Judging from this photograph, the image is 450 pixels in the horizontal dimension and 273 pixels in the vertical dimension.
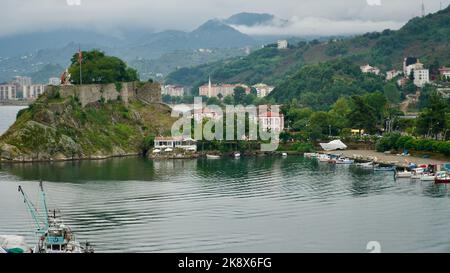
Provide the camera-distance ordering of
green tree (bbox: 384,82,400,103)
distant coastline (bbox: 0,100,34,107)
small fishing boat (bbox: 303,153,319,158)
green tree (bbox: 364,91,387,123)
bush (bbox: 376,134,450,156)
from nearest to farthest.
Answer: bush (bbox: 376,134,450,156) → small fishing boat (bbox: 303,153,319,158) → green tree (bbox: 364,91,387,123) → green tree (bbox: 384,82,400,103) → distant coastline (bbox: 0,100,34,107)

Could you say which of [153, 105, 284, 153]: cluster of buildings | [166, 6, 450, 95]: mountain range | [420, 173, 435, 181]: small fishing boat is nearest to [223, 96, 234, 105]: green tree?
[166, 6, 450, 95]: mountain range

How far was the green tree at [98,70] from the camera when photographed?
41.7m

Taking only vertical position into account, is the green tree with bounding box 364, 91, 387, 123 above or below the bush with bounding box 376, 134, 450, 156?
above

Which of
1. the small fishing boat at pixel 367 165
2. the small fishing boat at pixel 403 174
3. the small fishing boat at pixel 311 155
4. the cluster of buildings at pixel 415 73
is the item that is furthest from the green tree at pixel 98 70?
the cluster of buildings at pixel 415 73

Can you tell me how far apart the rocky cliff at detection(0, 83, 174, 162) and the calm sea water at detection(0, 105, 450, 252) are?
3.02m

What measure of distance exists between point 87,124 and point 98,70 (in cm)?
483

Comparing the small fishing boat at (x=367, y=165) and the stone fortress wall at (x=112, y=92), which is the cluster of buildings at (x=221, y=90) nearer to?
the stone fortress wall at (x=112, y=92)

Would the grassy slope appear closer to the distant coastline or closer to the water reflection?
the water reflection

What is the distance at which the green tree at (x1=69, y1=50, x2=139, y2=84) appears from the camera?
4172cm

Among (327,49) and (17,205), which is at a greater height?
(327,49)

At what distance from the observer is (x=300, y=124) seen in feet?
140

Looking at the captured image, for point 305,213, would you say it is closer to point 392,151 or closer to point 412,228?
point 412,228

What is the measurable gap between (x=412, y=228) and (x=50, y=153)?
2220 centimetres
